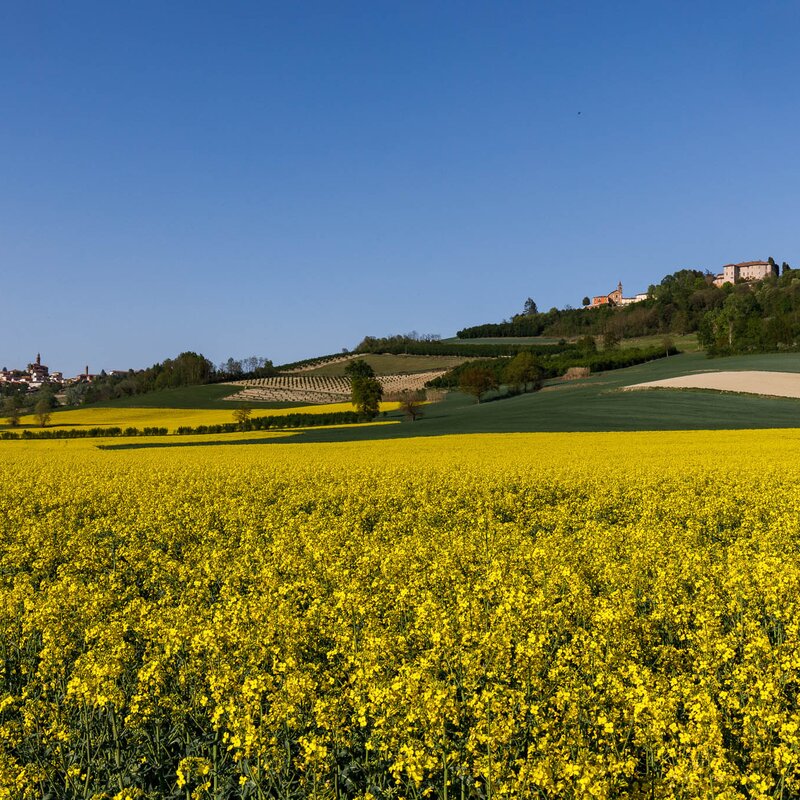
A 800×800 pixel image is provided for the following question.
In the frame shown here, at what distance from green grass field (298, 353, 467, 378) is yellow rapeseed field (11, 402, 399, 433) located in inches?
1573

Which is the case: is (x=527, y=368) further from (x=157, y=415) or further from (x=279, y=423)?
(x=157, y=415)

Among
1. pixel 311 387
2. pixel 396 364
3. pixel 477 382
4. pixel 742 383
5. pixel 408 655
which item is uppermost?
pixel 396 364

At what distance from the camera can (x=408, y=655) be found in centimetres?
791

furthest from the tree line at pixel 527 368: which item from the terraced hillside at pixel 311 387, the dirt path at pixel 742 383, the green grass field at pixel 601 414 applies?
the dirt path at pixel 742 383

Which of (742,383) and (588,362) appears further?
(588,362)

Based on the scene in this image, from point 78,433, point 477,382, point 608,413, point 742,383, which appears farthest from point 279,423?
point 742,383

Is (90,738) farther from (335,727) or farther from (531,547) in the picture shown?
(531,547)

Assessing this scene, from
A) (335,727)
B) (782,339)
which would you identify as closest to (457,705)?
(335,727)

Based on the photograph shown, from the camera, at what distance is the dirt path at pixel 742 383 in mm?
68375

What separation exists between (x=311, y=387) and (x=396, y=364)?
27626mm

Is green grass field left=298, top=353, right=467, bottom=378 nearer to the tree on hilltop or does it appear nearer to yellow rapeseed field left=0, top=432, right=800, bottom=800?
the tree on hilltop

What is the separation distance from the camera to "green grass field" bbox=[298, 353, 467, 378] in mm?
142625

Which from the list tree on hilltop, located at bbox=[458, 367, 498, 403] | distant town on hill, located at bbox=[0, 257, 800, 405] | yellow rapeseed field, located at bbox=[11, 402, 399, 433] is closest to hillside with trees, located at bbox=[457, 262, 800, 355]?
distant town on hill, located at bbox=[0, 257, 800, 405]

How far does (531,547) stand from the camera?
42.3 ft
